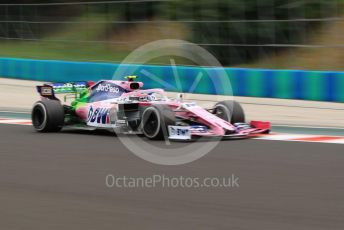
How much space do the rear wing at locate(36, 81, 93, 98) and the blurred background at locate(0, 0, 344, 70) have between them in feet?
22.6

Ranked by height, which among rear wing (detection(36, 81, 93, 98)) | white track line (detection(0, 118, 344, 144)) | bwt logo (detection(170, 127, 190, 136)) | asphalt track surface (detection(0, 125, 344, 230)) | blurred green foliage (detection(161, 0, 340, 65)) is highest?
blurred green foliage (detection(161, 0, 340, 65))

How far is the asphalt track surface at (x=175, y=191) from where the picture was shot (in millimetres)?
5113

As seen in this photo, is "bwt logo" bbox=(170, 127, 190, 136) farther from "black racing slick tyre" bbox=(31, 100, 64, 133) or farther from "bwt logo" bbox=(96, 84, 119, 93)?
"black racing slick tyre" bbox=(31, 100, 64, 133)

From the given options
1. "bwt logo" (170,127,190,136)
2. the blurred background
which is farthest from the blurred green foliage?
"bwt logo" (170,127,190,136)

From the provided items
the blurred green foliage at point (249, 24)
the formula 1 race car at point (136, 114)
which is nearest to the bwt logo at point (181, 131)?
the formula 1 race car at point (136, 114)

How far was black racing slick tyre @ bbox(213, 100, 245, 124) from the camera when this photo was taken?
951 cm

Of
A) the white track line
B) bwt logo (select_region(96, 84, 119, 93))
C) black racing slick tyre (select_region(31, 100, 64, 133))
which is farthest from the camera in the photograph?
black racing slick tyre (select_region(31, 100, 64, 133))

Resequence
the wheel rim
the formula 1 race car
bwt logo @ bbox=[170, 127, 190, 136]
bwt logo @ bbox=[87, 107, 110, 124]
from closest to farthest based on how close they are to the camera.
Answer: bwt logo @ bbox=[170, 127, 190, 136] → the formula 1 race car → bwt logo @ bbox=[87, 107, 110, 124] → the wheel rim

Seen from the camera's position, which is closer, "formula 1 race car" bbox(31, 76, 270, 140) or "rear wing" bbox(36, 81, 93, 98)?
"formula 1 race car" bbox(31, 76, 270, 140)

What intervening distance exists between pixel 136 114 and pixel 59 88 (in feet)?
5.90

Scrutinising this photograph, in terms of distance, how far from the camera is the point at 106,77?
18375 mm

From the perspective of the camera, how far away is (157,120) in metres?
9.02

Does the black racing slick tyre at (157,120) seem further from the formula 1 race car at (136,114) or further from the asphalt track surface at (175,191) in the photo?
the asphalt track surface at (175,191)

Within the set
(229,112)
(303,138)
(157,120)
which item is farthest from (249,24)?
(157,120)
